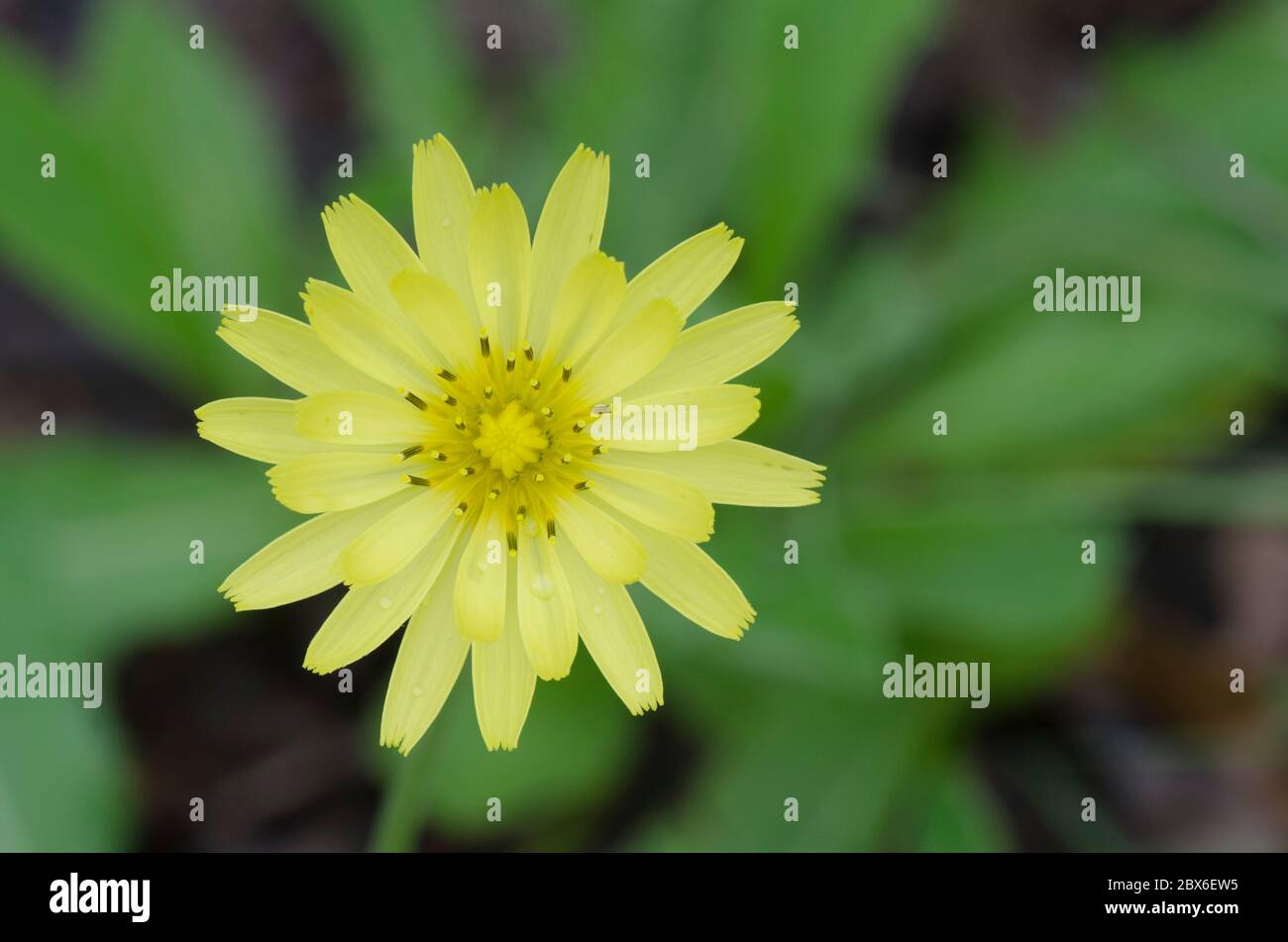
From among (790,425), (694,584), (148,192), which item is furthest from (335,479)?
(148,192)

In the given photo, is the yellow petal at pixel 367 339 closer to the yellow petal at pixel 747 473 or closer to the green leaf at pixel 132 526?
the yellow petal at pixel 747 473

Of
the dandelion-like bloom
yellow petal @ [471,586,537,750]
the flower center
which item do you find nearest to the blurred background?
the flower center

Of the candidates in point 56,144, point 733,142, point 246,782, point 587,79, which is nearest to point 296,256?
point 56,144

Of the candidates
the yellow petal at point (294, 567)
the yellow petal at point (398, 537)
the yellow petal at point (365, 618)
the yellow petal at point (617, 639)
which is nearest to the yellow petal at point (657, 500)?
the yellow petal at point (617, 639)
